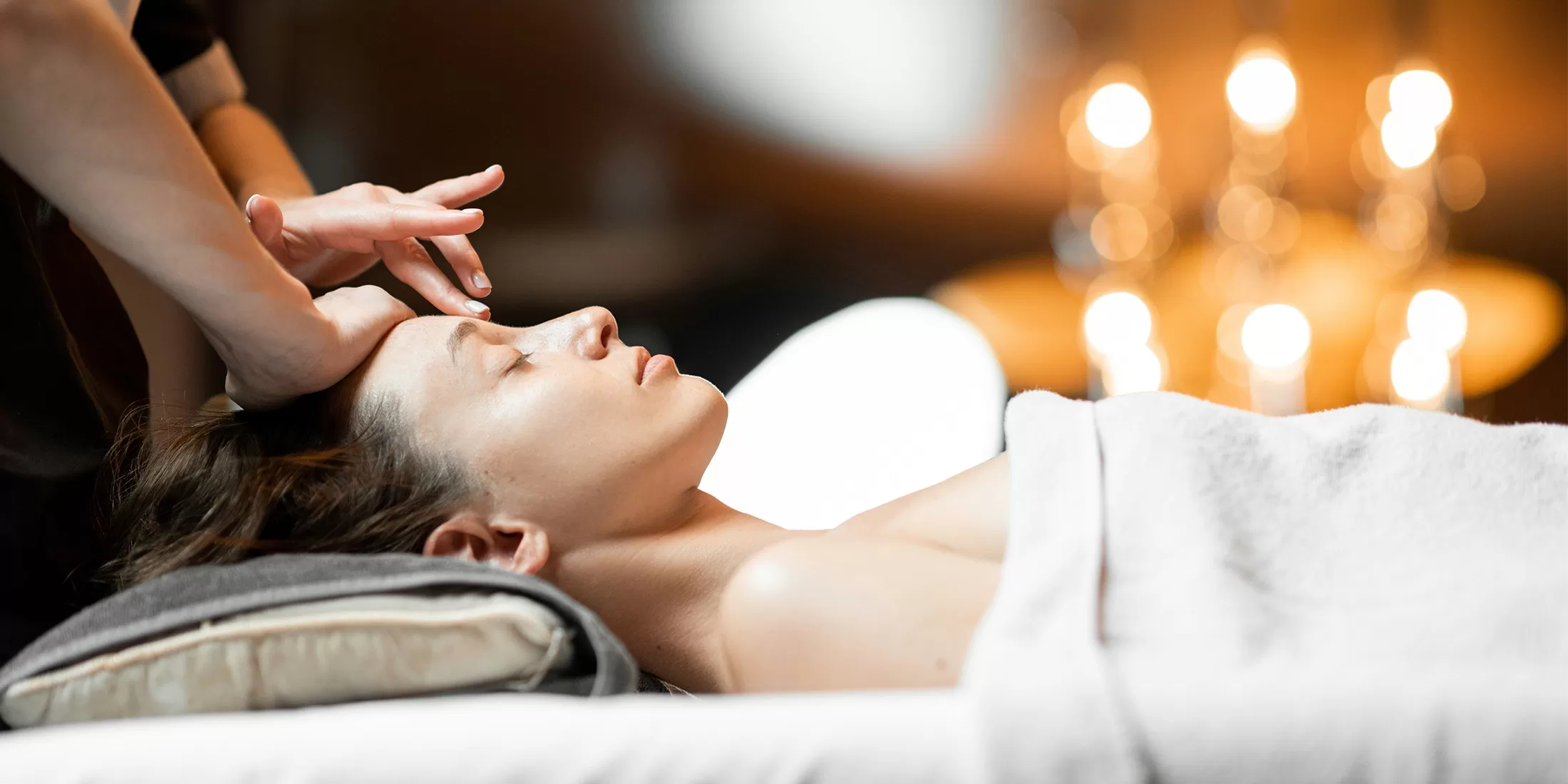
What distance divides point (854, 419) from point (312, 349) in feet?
4.01

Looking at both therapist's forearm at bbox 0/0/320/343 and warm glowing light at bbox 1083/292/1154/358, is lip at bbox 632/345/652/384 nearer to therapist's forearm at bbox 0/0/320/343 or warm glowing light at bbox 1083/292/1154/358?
therapist's forearm at bbox 0/0/320/343

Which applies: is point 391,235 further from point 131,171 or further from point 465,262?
point 131,171

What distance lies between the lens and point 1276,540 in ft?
2.64

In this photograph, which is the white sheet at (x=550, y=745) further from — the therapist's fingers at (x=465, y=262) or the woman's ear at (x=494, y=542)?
the therapist's fingers at (x=465, y=262)

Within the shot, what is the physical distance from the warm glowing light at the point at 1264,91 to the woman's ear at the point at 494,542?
212cm

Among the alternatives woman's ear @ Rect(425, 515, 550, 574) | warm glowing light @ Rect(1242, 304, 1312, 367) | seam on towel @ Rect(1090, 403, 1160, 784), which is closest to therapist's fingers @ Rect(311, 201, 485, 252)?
woman's ear @ Rect(425, 515, 550, 574)

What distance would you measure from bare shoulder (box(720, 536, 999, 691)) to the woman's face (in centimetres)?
17

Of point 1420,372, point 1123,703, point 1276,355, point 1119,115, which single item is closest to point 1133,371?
point 1276,355

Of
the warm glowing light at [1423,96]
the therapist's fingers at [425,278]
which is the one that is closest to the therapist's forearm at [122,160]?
the therapist's fingers at [425,278]

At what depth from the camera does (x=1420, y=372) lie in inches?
108

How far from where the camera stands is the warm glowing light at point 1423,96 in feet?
8.54

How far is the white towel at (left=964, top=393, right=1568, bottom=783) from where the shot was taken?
0.57 metres

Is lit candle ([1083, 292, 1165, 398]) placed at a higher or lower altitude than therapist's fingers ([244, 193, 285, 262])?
lower

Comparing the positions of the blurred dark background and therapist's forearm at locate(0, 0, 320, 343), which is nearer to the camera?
therapist's forearm at locate(0, 0, 320, 343)
